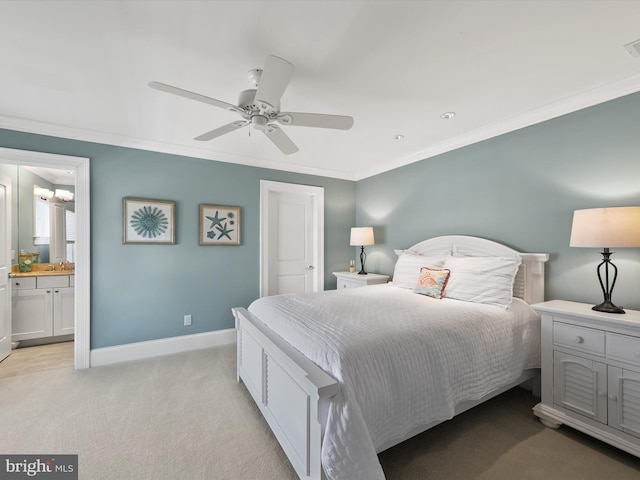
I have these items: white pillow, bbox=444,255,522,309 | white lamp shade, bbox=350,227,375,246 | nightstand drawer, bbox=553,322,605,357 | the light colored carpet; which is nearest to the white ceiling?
white pillow, bbox=444,255,522,309

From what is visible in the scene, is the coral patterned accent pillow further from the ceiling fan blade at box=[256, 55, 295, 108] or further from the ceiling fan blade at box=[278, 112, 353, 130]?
the ceiling fan blade at box=[256, 55, 295, 108]

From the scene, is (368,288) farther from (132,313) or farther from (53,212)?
(53,212)

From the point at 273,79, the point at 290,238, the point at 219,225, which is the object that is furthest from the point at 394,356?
the point at 290,238

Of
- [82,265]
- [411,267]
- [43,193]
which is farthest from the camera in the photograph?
[43,193]

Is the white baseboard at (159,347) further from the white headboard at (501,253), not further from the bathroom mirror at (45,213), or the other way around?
the white headboard at (501,253)

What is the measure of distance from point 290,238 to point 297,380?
2.93 m

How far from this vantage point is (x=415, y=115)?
8.39 feet

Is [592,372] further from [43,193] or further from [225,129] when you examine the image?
[43,193]

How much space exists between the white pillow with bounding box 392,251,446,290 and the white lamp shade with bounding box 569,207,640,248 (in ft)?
3.78

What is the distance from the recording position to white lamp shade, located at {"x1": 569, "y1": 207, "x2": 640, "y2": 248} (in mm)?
1740

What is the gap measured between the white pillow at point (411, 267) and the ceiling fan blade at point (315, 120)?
173 centimetres

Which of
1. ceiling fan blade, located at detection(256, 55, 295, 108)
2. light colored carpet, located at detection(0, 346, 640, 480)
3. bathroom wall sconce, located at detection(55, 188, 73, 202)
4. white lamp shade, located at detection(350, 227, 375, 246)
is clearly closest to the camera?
ceiling fan blade, located at detection(256, 55, 295, 108)

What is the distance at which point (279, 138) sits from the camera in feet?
7.12

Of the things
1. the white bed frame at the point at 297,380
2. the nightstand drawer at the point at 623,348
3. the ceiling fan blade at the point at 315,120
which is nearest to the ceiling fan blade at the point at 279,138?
the ceiling fan blade at the point at 315,120
